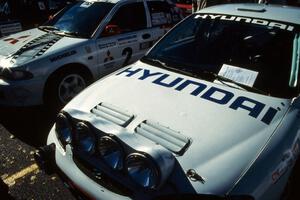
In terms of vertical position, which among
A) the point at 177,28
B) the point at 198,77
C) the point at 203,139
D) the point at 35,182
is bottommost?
the point at 35,182

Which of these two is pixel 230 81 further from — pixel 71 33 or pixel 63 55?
pixel 71 33

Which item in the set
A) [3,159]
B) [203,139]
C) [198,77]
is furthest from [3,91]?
[203,139]

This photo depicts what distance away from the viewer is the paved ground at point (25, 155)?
2975 mm

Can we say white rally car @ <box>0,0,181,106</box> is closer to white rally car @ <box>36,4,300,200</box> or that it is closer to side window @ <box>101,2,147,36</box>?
side window @ <box>101,2,147,36</box>

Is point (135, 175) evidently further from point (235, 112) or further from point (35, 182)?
point (35, 182)

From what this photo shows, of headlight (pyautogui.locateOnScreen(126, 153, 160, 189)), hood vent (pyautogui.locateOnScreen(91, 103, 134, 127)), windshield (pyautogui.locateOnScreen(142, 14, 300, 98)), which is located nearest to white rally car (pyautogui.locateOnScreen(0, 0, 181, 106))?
windshield (pyautogui.locateOnScreen(142, 14, 300, 98))

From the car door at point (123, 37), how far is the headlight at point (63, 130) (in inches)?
92.4

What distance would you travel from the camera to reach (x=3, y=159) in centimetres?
350

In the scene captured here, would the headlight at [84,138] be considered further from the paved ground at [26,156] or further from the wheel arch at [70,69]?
the wheel arch at [70,69]

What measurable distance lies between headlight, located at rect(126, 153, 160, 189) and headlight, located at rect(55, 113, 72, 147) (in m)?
0.66

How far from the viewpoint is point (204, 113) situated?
2.21 metres

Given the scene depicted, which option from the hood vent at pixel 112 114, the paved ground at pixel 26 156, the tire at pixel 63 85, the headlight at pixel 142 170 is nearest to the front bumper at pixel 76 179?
the headlight at pixel 142 170

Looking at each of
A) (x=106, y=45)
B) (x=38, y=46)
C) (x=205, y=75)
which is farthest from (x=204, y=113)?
(x=38, y=46)

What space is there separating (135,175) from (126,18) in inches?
139
